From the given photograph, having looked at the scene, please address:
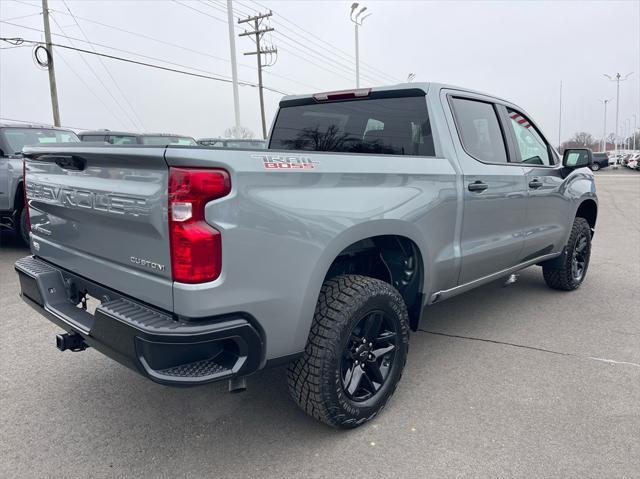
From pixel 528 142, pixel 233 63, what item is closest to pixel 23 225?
pixel 528 142

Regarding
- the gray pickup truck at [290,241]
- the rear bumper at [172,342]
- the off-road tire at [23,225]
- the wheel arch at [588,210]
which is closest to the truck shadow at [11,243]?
the off-road tire at [23,225]

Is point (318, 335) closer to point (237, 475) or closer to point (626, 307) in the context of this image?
point (237, 475)

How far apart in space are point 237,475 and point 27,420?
1358 millimetres

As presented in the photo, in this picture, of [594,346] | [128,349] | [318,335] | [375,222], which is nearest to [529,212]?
[594,346]

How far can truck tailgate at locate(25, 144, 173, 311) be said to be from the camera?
2.05 metres

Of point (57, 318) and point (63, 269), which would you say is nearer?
point (57, 318)

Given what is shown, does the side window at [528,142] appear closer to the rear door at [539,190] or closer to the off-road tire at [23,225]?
the rear door at [539,190]

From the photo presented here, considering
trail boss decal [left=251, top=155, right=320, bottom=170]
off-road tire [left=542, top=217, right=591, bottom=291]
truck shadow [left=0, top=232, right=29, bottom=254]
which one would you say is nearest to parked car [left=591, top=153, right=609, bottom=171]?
off-road tire [left=542, top=217, right=591, bottom=291]

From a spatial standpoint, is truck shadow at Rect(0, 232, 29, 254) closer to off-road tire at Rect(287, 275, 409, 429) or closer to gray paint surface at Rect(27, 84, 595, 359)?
gray paint surface at Rect(27, 84, 595, 359)

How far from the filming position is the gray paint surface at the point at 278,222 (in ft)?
6.61

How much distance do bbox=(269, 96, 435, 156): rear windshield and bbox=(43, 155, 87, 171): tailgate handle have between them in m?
1.77

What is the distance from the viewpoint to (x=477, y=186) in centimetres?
340

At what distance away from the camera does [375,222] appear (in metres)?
2.63

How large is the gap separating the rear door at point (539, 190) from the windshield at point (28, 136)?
6.09 m
